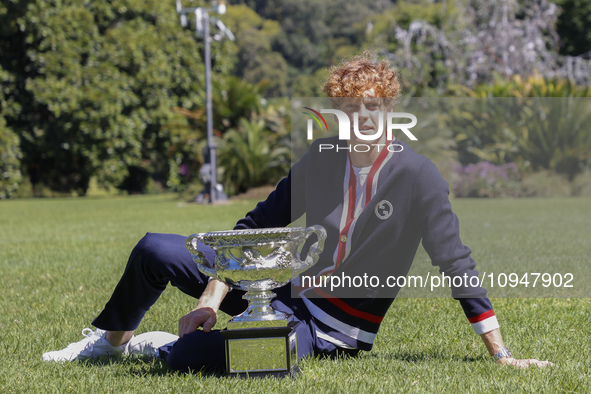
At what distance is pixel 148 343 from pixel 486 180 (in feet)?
55.3

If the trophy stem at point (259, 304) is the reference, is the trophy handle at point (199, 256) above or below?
above

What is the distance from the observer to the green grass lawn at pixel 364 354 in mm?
2844

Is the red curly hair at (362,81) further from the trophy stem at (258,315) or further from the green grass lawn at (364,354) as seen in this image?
the green grass lawn at (364,354)

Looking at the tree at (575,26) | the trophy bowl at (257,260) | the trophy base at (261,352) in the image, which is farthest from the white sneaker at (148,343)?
the tree at (575,26)

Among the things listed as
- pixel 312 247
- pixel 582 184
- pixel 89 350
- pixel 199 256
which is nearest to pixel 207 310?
pixel 199 256

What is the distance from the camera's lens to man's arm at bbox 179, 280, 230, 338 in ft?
9.75

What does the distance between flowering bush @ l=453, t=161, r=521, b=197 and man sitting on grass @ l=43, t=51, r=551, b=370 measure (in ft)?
53.5

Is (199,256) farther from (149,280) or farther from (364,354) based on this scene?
(364,354)

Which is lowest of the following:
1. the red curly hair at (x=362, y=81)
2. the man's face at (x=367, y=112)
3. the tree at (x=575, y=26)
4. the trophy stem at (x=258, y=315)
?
the trophy stem at (x=258, y=315)

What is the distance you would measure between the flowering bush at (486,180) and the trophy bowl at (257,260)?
16713mm

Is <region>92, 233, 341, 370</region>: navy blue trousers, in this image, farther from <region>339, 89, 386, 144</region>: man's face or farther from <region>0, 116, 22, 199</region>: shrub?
<region>0, 116, 22, 199</region>: shrub

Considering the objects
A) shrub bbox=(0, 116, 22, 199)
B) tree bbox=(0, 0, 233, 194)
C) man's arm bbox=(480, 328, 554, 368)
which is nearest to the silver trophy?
man's arm bbox=(480, 328, 554, 368)

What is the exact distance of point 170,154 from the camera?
2603 cm

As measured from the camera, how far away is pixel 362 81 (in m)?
2.91
